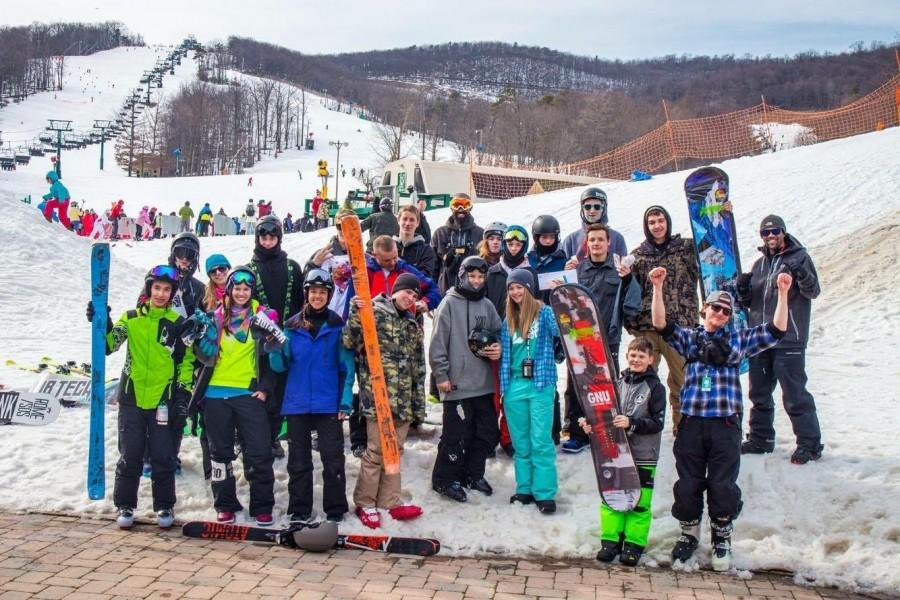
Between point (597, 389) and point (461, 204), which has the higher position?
point (461, 204)

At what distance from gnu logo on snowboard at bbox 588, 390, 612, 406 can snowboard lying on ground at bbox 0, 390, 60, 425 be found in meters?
4.27

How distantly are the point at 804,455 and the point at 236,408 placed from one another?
159 inches

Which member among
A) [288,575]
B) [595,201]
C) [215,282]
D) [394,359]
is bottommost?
[288,575]

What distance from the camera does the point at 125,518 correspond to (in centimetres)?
521

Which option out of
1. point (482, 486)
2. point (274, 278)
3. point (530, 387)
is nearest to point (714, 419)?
point (530, 387)

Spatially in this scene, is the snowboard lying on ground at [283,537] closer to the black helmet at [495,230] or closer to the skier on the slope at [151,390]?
the skier on the slope at [151,390]

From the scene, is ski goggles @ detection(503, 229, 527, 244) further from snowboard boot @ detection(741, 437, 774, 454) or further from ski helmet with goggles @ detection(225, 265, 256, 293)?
snowboard boot @ detection(741, 437, 774, 454)

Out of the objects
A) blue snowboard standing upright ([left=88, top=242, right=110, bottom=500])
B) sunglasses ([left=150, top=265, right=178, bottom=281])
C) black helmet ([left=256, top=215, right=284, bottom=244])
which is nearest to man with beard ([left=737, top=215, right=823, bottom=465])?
black helmet ([left=256, top=215, right=284, bottom=244])

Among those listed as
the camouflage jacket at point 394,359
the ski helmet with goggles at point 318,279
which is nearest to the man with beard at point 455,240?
the camouflage jacket at point 394,359

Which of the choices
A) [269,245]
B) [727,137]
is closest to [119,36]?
[727,137]

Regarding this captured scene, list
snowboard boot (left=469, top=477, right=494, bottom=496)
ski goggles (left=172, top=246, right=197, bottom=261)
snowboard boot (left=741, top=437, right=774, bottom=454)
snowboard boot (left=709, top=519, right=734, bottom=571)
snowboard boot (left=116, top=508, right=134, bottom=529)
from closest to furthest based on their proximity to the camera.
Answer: snowboard boot (left=709, top=519, right=734, bottom=571) < snowboard boot (left=116, top=508, right=134, bottom=529) < snowboard boot (left=469, top=477, right=494, bottom=496) < snowboard boot (left=741, top=437, right=774, bottom=454) < ski goggles (left=172, top=246, right=197, bottom=261)

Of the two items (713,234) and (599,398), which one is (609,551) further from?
(713,234)

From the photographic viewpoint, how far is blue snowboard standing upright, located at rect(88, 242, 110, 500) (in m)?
5.49

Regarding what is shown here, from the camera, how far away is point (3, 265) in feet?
43.0
